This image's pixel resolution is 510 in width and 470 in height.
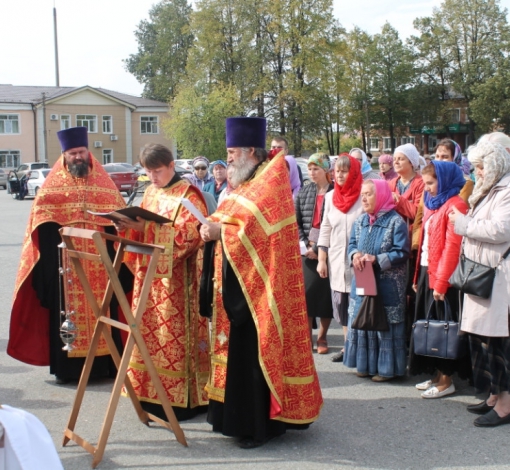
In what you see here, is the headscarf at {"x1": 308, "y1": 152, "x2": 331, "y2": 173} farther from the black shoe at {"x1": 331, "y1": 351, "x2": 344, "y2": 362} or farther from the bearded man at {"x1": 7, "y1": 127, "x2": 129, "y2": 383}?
the bearded man at {"x1": 7, "y1": 127, "x2": 129, "y2": 383}

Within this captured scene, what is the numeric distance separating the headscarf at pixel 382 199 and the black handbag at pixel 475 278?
3.52ft

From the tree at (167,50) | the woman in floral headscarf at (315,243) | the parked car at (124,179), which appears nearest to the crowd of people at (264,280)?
the woman in floral headscarf at (315,243)

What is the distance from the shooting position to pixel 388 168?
28.6ft

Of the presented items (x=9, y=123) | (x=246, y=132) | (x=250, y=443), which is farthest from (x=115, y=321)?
(x=9, y=123)

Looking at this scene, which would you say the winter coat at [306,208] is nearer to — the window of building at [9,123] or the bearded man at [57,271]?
the bearded man at [57,271]

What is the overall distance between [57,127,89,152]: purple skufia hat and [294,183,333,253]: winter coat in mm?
2222

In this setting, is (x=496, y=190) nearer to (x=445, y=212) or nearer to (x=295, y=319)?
(x=445, y=212)

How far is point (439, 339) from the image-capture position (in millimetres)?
4941

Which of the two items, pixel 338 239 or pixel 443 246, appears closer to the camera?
pixel 443 246

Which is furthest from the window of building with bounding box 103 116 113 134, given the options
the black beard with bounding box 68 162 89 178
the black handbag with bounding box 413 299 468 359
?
the black handbag with bounding box 413 299 468 359

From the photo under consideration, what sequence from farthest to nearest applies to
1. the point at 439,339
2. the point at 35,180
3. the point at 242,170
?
the point at 35,180
the point at 439,339
the point at 242,170

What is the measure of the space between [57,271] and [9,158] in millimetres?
50523

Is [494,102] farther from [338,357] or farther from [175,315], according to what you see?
[175,315]

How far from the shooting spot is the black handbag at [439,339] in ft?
16.1
